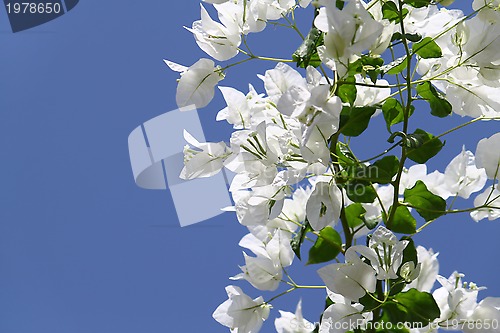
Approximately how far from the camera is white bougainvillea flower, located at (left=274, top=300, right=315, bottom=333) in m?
0.82

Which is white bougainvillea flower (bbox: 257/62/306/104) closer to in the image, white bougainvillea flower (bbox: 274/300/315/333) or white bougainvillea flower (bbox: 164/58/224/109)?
white bougainvillea flower (bbox: 164/58/224/109)

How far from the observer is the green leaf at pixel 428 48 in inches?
27.1

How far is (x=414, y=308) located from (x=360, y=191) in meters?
0.14

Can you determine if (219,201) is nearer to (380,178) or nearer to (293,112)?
(380,178)

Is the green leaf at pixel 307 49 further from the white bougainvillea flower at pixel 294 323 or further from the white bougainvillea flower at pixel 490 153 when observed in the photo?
the white bougainvillea flower at pixel 294 323

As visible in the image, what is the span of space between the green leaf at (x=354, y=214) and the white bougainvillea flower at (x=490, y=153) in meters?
0.14

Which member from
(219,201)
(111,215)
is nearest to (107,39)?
(111,215)

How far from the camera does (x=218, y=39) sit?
2.33 feet

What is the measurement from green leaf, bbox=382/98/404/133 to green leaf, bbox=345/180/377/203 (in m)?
0.09

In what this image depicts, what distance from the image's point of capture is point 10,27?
2.63 metres

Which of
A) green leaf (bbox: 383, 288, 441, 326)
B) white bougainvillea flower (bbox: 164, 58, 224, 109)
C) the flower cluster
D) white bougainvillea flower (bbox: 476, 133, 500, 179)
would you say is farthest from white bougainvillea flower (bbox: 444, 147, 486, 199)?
white bougainvillea flower (bbox: 164, 58, 224, 109)

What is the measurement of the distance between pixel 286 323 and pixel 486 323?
258mm

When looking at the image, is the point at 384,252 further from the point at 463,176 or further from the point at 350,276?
the point at 463,176

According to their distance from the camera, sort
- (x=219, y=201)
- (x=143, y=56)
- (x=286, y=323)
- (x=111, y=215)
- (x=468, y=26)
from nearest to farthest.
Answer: (x=468, y=26) → (x=286, y=323) → (x=219, y=201) → (x=143, y=56) → (x=111, y=215)
